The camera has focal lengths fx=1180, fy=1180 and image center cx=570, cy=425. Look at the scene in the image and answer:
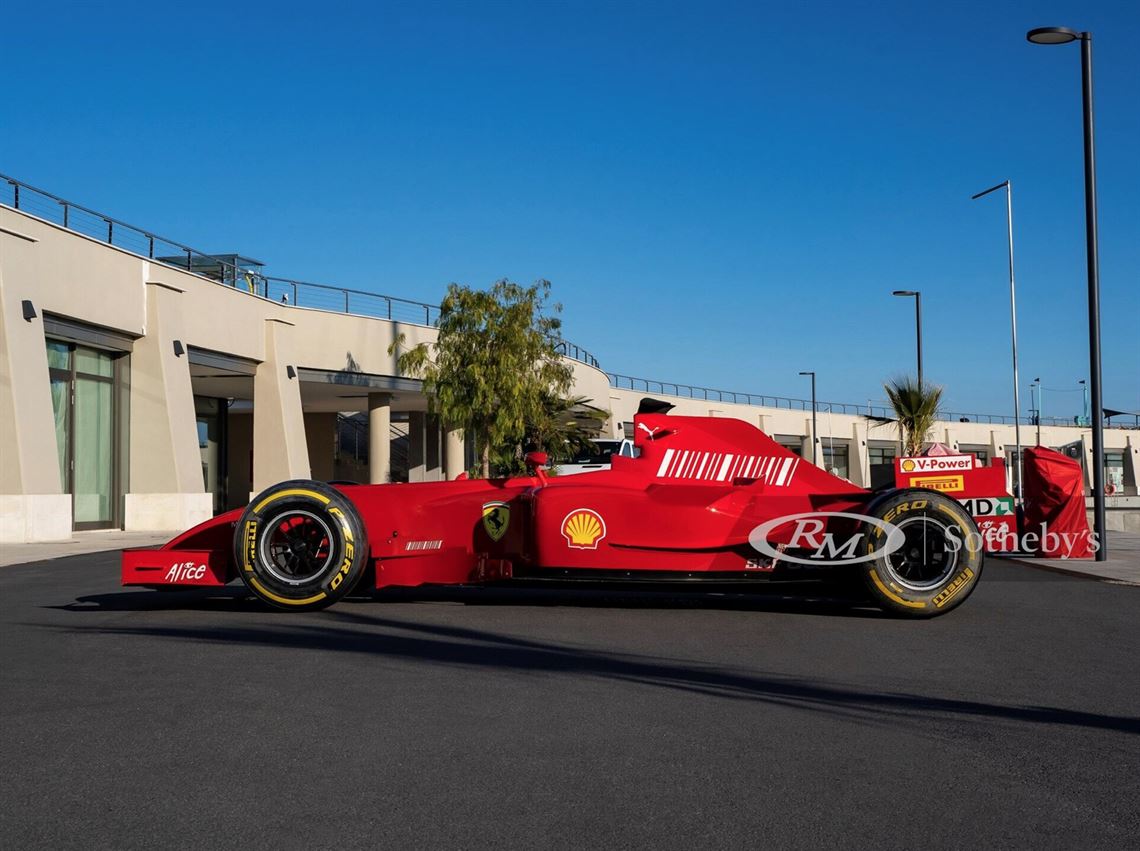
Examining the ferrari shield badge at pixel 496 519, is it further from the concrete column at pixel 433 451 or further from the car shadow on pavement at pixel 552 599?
the concrete column at pixel 433 451

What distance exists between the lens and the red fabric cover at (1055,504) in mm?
14164

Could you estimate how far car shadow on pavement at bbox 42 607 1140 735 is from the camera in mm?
5309

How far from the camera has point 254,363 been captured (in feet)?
101

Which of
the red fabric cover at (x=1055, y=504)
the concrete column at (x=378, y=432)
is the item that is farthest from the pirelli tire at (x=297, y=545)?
the concrete column at (x=378, y=432)

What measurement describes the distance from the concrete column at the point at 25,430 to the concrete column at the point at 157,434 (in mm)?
Answer: 4018

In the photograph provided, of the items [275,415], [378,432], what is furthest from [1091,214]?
[378,432]

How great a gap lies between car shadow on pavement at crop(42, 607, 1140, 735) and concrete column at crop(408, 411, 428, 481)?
33921 millimetres

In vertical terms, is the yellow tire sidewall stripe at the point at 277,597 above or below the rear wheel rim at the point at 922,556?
below

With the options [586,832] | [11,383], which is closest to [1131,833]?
[586,832]

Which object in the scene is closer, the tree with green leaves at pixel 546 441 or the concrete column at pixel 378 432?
the tree with green leaves at pixel 546 441

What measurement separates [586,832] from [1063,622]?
6108mm

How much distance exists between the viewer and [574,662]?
21.9ft

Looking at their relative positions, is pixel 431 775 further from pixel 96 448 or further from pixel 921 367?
pixel 921 367

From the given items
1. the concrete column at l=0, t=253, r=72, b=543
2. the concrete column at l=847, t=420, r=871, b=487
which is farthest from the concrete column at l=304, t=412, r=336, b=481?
the concrete column at l=847, t=420, r=871, b=487
